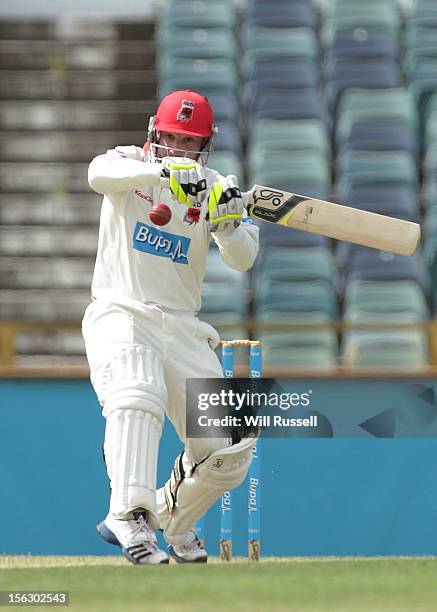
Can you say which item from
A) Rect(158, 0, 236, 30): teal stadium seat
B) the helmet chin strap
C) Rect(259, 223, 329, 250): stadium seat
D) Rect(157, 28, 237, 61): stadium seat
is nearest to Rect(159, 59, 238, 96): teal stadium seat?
Rect(157, 28, 237, 61): stadium seat

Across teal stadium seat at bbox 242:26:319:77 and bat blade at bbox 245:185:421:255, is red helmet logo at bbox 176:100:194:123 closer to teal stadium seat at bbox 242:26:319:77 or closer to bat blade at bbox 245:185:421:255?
bat blade at bbox 245:185:421:255

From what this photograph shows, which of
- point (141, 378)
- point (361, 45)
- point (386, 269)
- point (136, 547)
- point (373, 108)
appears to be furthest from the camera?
point (361, 45)

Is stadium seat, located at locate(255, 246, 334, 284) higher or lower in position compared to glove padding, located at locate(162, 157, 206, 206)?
higher

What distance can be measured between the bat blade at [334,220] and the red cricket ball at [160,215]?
13.2 inches

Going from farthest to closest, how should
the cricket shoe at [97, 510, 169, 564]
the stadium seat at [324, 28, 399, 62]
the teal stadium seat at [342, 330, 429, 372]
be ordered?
the stadium seat at [324, 28, 399, 62] → the teal stadium seat at [342, 330, 429, 372] → the cricket shoe at [97, 510, 169, 564]

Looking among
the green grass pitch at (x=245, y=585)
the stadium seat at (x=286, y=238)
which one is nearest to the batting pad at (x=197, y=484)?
the green grass pitch at (x=245, y=585)

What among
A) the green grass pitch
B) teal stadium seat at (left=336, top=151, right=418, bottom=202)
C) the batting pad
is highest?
teal stadium seat at (left=336, top=151, right=418, bottom=202)

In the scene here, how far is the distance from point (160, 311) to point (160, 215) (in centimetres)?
33

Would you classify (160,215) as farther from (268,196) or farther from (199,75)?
(199,75)

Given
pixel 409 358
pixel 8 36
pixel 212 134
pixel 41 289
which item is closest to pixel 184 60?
pixel 8 36

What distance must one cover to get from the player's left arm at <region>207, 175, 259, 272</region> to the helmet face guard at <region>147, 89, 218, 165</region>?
16cm

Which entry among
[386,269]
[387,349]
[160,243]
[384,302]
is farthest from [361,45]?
[160,243]

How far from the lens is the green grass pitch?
316cm

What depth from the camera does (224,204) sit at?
433cm
